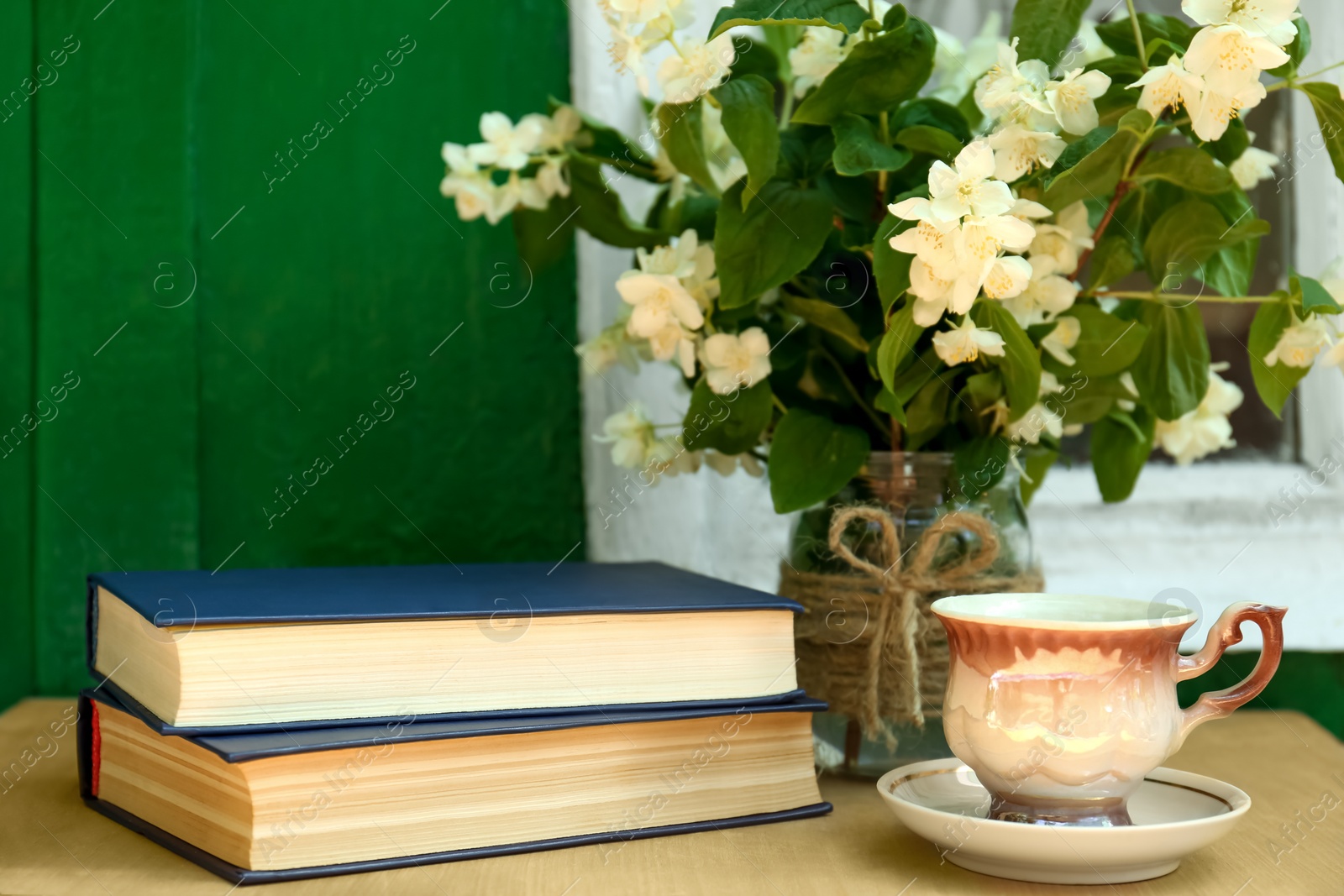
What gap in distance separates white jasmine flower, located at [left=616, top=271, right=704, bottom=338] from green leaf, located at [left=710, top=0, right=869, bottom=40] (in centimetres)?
16

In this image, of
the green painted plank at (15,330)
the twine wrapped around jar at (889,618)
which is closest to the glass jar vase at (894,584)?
the twine wrapped around jar at (889,618)

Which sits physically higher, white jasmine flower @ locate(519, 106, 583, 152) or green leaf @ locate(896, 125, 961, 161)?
white jasmine flower @ locate(519, 106, 583, 152)

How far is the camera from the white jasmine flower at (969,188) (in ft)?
1.86

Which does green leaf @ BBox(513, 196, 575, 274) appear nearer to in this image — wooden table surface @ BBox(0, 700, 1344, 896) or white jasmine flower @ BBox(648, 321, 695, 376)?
white jasmine flower @ BBox(648, 321, 695, 376)

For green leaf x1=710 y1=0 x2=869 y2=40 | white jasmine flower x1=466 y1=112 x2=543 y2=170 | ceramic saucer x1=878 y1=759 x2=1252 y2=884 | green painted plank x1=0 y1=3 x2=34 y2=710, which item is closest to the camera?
ceramic saucer x1=878 y1=759 x2=1252 y2=884

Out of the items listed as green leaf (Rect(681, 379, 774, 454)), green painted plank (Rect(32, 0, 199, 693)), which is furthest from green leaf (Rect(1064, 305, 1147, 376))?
green painted plank (Rect(32, 0, 199, 693))

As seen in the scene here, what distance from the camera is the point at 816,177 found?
0.75 m

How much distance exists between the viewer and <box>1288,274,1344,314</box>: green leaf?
2.21 ft

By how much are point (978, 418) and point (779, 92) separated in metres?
0.48

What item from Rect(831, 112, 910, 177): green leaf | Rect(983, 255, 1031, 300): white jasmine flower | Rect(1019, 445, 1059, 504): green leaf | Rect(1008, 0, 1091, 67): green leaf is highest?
Rect(1008, 0, 1091, 67): green leaf

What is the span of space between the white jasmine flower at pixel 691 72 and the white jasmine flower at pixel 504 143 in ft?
0.57

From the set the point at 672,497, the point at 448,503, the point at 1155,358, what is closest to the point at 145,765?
the point at 448,503

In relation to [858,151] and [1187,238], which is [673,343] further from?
[1187,238]

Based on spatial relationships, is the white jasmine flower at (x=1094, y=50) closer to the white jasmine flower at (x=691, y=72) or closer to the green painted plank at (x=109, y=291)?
the white jasmine flower at (x=691, y=72)
